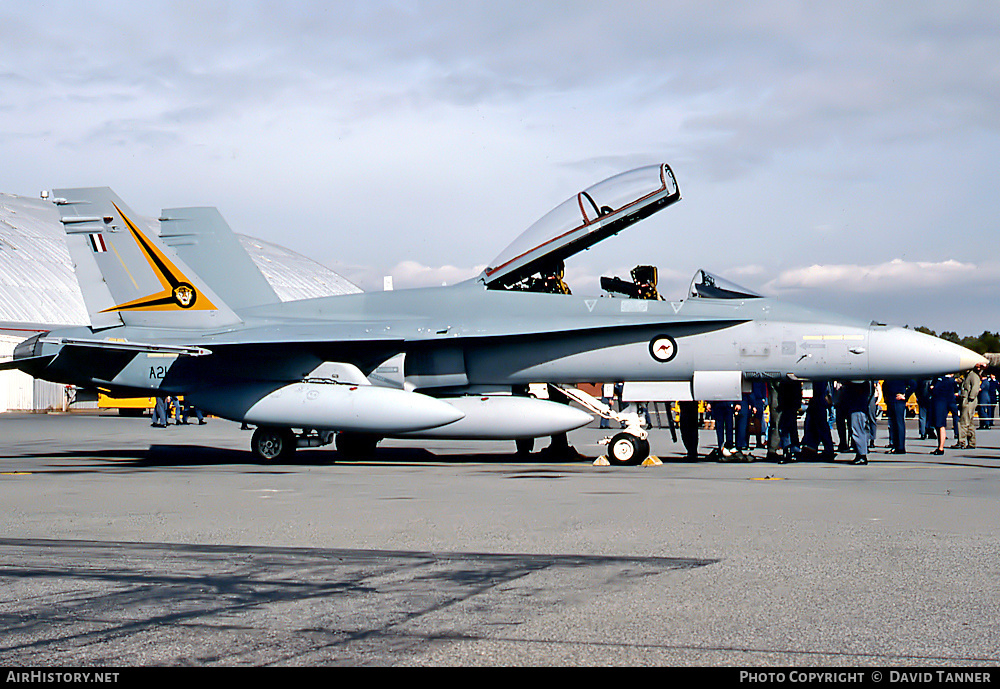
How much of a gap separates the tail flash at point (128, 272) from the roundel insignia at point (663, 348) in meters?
6.18

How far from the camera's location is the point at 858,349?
12.2 metres

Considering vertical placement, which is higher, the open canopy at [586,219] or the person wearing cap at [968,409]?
the open canopy at [586,219]

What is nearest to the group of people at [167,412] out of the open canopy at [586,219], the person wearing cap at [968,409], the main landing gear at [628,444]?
the open canopy at [586,219]

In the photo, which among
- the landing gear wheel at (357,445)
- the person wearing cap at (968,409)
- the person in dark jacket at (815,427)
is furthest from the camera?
the person wearing cap at (968,409)

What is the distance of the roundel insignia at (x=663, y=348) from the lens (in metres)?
12.9

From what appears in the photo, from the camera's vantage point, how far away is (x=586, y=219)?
1308 centimetres

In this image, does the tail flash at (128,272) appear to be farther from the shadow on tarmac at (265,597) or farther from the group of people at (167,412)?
the group of people at (167,412)

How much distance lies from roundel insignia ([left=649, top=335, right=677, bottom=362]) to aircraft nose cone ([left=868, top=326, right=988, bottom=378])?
8.10 ft

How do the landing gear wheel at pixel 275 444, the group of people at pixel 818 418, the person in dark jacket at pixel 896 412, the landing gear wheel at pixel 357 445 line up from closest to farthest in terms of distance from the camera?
the group of people at pixel 818 418 → the landing gear wheel at pixel 275 444 → the landing gear wheel at pixel 357 445 → the person in dark jacket at pixel 896 412

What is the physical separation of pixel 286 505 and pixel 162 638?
446 centimetres

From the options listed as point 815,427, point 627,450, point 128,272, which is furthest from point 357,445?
point 815,427

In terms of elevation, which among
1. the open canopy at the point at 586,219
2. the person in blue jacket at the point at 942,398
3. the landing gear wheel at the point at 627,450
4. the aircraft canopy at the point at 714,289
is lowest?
the landing gear wheel at the point at 627,450

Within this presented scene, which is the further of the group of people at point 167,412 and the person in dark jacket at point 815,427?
the group of people at point 167,412

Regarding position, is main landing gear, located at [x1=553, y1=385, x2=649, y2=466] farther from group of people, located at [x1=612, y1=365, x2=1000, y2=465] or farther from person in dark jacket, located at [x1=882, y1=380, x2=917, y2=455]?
person in dark jacket, located at [x1=882, y1=380, x2=917, y2=455]
